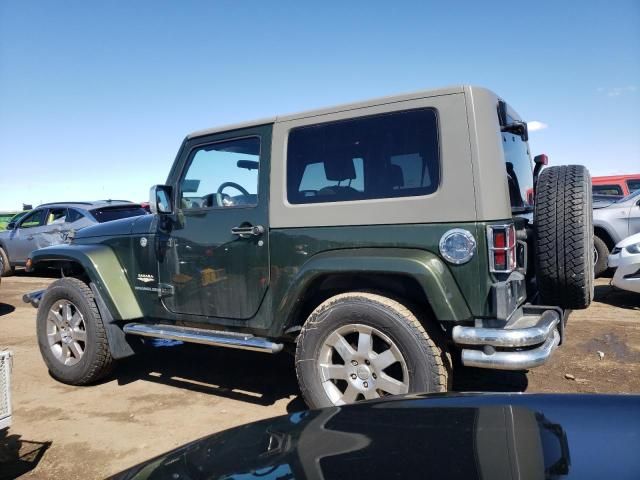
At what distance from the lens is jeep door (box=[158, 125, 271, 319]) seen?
3.66m

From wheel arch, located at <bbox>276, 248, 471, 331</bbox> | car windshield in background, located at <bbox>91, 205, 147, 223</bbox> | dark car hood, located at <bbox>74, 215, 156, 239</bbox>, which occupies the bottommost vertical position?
wheel arch, located at <bbox>276, 248, 471, 331</bbox>

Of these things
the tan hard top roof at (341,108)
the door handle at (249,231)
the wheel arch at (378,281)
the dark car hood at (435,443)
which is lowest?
the dark car hood at (435,443)

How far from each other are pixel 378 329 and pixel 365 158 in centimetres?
110

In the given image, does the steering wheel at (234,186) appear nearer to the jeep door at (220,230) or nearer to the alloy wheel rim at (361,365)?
the jeep door at (220,230)

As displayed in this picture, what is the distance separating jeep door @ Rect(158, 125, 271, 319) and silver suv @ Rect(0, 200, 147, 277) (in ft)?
23.3

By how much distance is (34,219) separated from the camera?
11.9 metres

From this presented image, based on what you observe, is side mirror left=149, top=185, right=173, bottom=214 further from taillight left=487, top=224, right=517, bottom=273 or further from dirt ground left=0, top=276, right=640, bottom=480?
taillight left=487, top=224, right=517, bottom=273

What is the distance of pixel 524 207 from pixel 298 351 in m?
1.98

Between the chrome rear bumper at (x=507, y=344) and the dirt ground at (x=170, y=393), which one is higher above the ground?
the chrome rear bumper at (x=507, y=344)

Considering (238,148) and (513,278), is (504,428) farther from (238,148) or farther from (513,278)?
(238,148)

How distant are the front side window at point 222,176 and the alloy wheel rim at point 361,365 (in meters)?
1.19

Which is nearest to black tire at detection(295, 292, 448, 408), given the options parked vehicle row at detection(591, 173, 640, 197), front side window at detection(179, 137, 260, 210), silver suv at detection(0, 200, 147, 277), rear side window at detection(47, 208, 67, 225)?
front side window at detection(179, 137, 260, 210)

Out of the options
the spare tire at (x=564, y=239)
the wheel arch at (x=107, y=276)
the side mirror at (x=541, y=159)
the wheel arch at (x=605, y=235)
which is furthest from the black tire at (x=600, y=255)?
the wheel arch at (x=107, y=276)

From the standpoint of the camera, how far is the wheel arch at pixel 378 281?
9.59 feet
